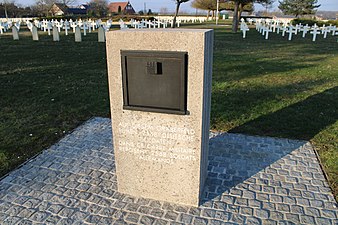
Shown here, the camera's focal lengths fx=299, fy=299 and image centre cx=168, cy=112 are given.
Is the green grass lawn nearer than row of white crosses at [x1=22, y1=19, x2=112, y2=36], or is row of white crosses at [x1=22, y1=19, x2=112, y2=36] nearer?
the green grass lawn

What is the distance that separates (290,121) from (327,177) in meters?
2.06

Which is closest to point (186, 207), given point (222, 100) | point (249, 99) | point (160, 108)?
point (160, 108)

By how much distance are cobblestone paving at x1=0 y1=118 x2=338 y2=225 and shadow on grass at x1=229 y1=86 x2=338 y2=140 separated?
576mm

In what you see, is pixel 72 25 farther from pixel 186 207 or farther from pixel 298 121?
pixel 186 207

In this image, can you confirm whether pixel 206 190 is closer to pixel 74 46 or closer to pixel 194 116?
pixel 194 116

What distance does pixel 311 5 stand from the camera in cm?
→ 5062

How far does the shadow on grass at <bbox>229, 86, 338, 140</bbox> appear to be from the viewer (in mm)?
5430

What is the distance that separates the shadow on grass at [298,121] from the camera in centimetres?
543

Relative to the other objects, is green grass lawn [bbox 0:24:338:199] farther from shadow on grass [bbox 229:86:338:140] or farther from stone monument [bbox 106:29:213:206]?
stone monument [bbox 106:29:213:206]

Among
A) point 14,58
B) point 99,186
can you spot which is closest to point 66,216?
point 99,186

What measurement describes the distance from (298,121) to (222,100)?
186 centimetres

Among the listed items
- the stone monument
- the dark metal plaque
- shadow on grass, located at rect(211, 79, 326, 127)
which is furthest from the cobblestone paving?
shadow on grass, located at rect(211, 79, 326, 127)

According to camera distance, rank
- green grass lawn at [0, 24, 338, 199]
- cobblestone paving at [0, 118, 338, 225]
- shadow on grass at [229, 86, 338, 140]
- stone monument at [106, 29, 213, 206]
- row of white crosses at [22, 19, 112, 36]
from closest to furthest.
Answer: stone monument at [106, 29, 213, 206] < cobblestone paving at [0, 118, 338, 225] < green grass lawn at [0, 24, 338, 199] < shadow on grass at [229, 86, 338, 140] < row of white crosses at [22, 19, 112, 36]

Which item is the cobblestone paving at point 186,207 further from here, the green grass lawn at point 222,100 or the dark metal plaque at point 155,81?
the dark metal plaque at point 155,81
